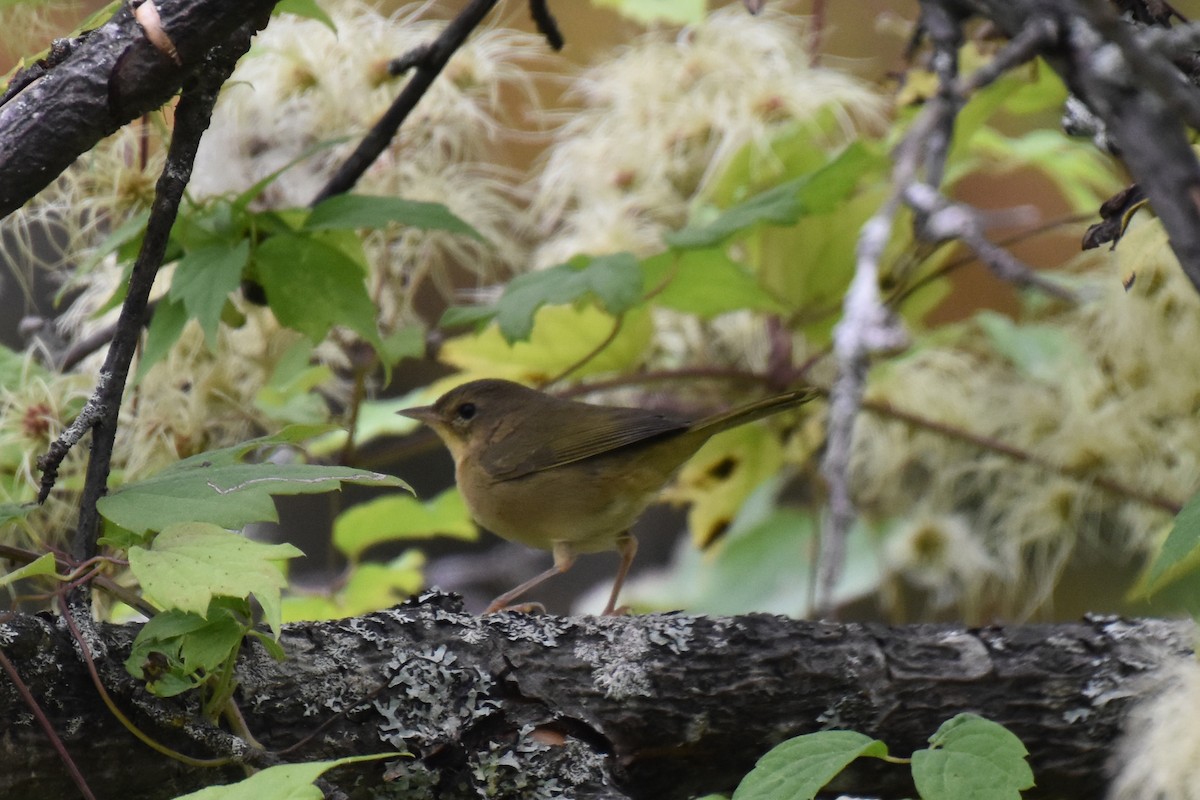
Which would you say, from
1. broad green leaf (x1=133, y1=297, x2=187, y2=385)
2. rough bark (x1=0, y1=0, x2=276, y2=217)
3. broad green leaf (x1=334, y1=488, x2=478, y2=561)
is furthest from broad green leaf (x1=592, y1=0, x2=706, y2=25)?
rough bark (x1=0, y1=0, x2=276, y2=217)

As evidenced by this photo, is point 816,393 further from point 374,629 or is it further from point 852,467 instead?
point 374,629

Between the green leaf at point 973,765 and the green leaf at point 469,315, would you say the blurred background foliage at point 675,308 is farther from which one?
the green leaf at point 973,765

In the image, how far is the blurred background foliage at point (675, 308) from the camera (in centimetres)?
268

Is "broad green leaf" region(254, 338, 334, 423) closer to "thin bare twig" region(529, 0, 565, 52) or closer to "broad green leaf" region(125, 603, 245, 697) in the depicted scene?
"thin bare twig" region(529, 0, 565, 52)

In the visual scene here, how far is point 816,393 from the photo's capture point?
2.94 meters

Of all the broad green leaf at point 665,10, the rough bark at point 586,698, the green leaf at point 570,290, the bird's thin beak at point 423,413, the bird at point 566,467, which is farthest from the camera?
the bird's thin beak at point 423,413

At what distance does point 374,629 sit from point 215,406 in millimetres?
1206

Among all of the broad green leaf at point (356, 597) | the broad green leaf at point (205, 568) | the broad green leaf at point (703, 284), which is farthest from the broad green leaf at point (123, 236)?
the broad green leaf at point (703, 284)

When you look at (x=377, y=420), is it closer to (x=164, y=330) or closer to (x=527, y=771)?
(x=164, y=330)

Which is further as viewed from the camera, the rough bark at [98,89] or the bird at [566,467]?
the bird at [566,467]

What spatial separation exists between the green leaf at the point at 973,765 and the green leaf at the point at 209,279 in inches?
52.8

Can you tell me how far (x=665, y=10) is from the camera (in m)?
3.58

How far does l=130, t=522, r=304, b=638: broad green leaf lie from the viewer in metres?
1.42

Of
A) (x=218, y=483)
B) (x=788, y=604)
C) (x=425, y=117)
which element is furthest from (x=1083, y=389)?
(x=218, y=483)
